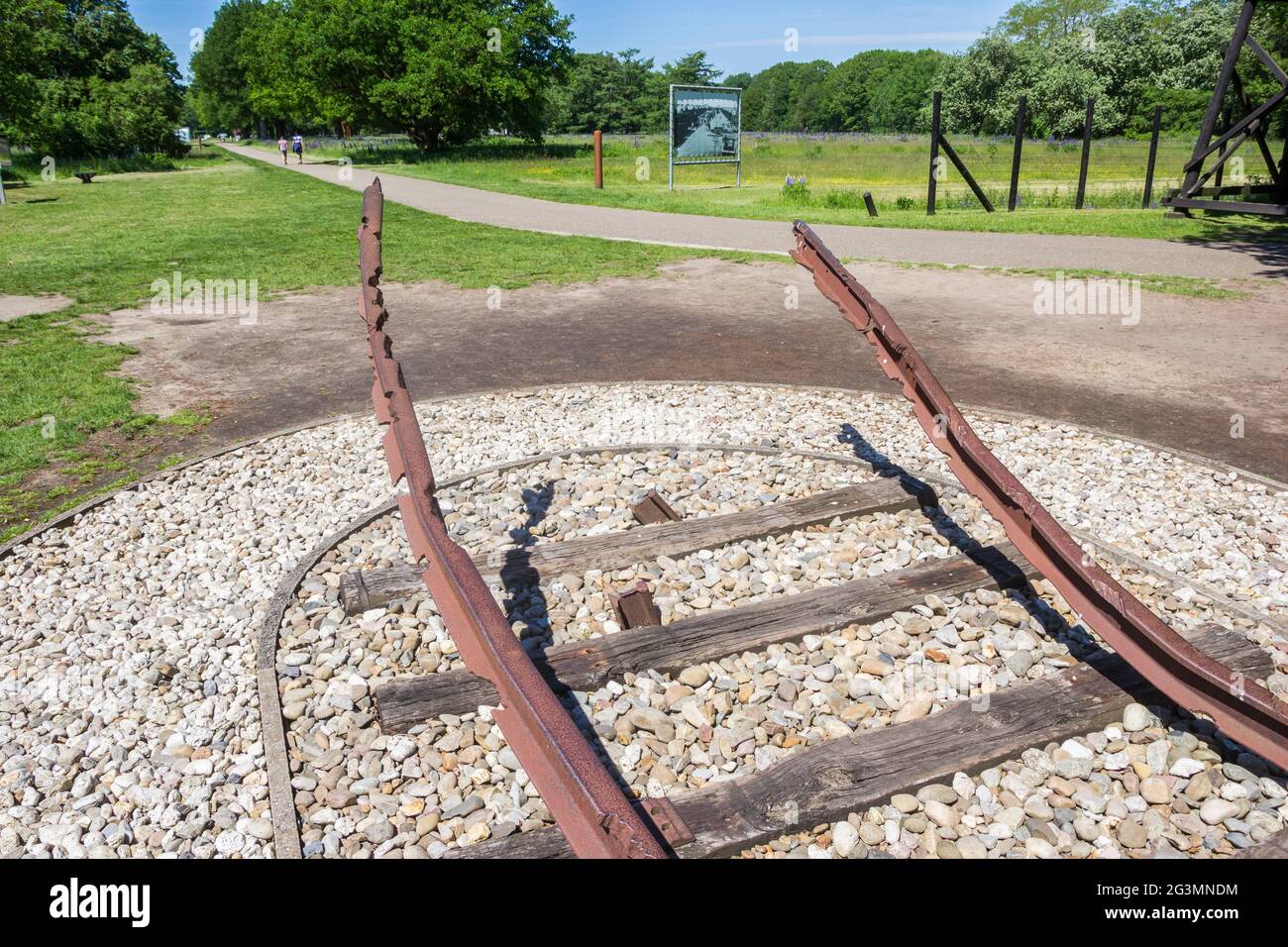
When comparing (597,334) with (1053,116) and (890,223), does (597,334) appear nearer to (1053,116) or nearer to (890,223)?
(890,223)

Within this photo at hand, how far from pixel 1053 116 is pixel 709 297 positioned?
55.4m

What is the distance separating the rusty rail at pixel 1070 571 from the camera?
2666mm

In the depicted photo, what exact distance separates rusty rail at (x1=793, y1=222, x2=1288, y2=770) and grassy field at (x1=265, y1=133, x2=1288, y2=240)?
14651 millimetres

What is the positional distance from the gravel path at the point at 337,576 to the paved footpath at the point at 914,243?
26.3 ft

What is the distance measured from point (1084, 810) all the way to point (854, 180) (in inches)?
1306

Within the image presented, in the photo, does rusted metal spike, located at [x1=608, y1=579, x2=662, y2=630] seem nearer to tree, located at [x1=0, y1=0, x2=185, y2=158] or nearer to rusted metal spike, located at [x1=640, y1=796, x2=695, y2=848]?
rusted metal spike, located at [x1=640, y1=796, x2=695, y2=848]

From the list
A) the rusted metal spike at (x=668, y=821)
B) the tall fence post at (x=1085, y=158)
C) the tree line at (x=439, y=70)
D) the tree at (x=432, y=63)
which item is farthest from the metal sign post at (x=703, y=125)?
the rusted metal spike at (x=668, y=821)

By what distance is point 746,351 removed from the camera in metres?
8.65

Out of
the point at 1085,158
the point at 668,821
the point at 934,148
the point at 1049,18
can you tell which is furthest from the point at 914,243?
the point at 1049,18

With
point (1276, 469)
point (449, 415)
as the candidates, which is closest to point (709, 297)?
point (449, 415)

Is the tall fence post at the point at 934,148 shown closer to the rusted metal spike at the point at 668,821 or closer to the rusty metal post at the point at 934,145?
the rusty metal post at the point at 934,145

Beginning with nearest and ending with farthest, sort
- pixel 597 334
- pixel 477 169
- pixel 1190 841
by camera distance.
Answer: pixel 1190 841
pixel 597 334
pixel 477 169

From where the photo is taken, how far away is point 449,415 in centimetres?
690

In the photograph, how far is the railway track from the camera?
2.05 m
